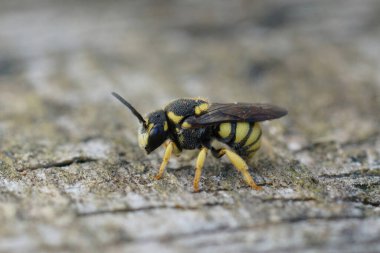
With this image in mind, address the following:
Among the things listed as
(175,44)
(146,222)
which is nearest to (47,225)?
(146,222)

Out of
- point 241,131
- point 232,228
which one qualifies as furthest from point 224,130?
point 232,228

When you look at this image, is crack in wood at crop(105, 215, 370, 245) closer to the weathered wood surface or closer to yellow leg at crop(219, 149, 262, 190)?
the weathered wood surface

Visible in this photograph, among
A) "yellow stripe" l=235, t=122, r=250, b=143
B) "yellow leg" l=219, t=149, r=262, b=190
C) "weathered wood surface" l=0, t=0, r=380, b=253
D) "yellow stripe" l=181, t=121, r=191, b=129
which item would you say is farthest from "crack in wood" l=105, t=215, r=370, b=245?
"yellow stripe" l=181, t=121, r=191, b=129

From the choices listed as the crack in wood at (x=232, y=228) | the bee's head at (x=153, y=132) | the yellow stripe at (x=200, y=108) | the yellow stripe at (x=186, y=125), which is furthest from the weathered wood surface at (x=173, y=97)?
the yellow stripe at (x=200, y=108)

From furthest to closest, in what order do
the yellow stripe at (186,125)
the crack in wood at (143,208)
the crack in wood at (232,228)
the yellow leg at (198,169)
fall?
the yellow stripe at (186,125) < the yellow leg at (198,169) < the crack in wood at (143,208) < the crack in wood at (232,228)

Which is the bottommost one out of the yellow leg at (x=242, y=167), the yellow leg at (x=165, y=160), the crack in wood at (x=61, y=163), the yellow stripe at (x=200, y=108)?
the yellow leg at (x=242, y=167)

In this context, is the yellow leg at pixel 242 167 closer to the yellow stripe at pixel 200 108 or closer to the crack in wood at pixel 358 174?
the yellow stripe at pixel 200 108
